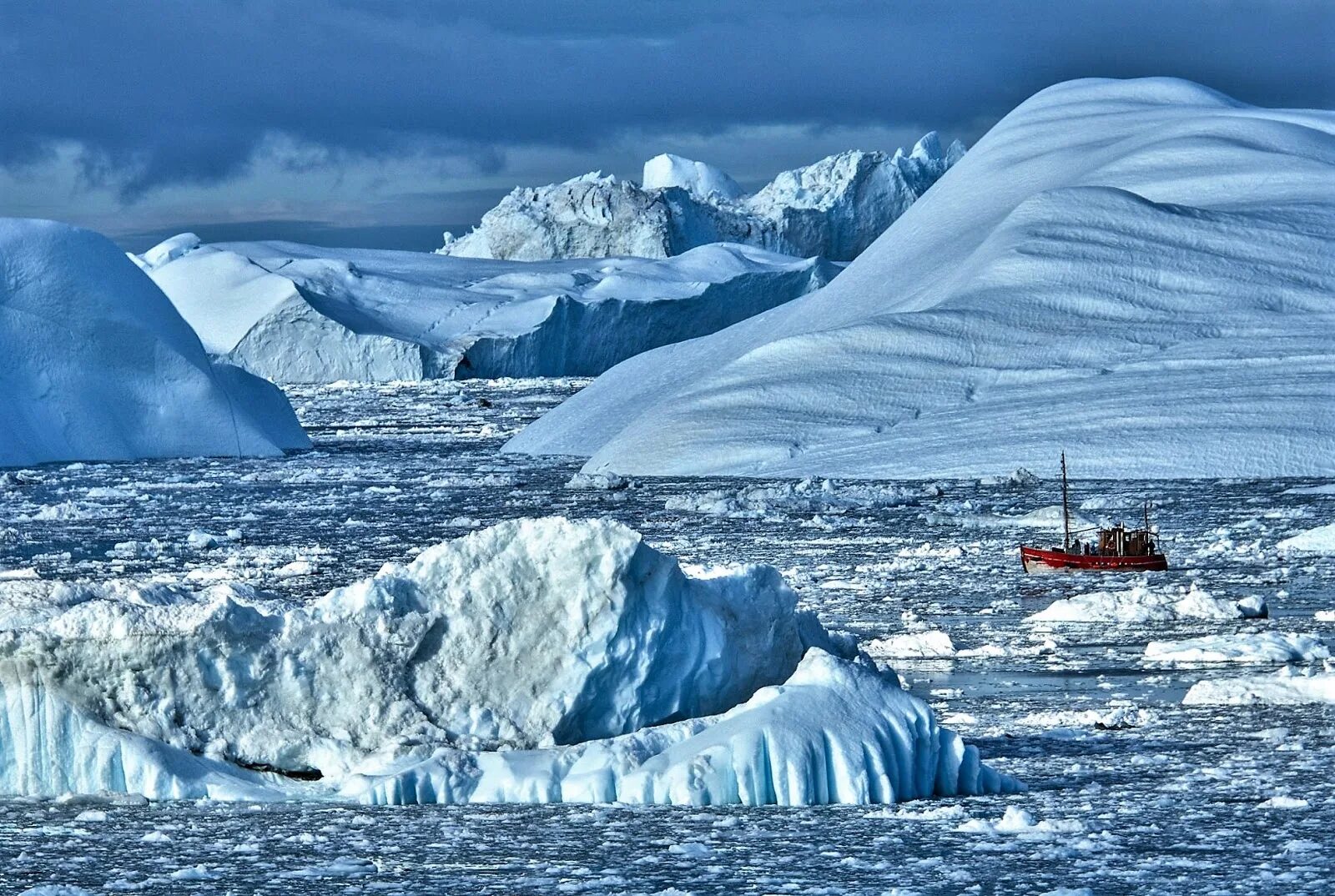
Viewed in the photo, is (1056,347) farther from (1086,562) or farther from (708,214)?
(708,214)

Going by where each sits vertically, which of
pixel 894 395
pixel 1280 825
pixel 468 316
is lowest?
pixel 1280 825

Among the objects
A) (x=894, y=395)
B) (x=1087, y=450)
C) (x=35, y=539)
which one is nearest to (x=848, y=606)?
(x=35, y=539)

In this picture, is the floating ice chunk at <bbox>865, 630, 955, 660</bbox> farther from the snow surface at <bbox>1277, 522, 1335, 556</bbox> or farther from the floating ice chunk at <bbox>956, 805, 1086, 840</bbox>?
the snow surface at <bbox>1277, 522, 1335, 556</bbox>

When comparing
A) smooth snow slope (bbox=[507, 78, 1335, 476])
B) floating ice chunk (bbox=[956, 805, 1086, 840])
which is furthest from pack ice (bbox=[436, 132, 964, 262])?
floating ice chunk (bbox=[956, 805, 1086, 840])

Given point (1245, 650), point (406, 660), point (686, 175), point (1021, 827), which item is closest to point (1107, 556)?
point (1245, 650)

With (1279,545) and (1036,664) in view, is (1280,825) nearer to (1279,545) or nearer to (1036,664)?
(1036,664)
